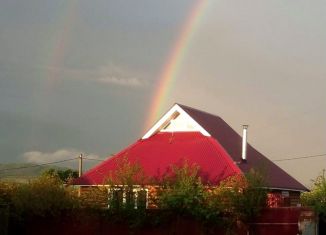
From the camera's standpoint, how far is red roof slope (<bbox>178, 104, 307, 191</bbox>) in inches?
1421

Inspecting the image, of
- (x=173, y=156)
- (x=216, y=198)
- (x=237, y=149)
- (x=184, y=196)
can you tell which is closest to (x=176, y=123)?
(x=173, y=156)

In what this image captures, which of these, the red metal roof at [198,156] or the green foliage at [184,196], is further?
the red metal roof at [198,156]

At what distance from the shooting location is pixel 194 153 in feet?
115

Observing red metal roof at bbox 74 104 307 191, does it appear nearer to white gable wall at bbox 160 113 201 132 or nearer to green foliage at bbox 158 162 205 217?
white gable wall at bbox 160 113 201 132

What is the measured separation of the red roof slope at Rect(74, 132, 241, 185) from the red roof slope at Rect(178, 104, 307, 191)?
1.09 meters

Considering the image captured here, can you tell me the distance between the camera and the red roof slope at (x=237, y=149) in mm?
36094

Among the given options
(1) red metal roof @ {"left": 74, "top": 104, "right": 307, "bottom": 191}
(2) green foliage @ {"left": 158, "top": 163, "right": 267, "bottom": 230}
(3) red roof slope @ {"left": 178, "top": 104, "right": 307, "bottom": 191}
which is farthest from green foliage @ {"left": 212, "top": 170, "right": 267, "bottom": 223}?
(3) red roof slope @ {"left": 178, "top": 104, "right": 307, "bottom": 191}

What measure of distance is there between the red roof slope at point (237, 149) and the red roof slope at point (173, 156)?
1086mm

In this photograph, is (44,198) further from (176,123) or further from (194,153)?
(176,123)

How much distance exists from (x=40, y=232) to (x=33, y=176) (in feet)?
8.26

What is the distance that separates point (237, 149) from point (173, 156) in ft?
16.1

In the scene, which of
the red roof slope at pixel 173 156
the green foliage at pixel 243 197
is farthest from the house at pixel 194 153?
the green foliage at pixel 243 197

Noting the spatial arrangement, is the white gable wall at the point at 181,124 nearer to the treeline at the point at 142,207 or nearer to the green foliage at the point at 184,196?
the treeline at the point at 142,207

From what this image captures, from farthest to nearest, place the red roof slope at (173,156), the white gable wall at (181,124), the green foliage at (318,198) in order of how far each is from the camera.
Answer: the white gable wall at (181,124)
the red roof slope at (173,156)
the green foliage at (318,198)
